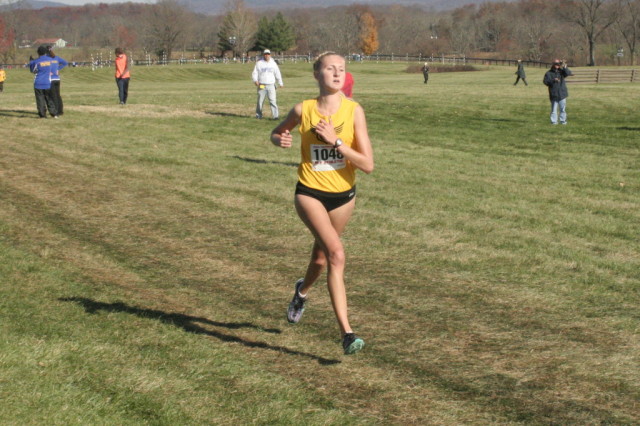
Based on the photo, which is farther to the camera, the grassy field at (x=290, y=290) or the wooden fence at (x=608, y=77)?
the wooden fence at (x=608, y=77)

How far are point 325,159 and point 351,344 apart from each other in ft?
4.82

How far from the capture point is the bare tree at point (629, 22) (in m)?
123

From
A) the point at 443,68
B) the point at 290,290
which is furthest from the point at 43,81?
the point at 443,68

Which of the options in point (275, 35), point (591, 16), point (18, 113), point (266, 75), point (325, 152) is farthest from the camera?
point (275, 35)

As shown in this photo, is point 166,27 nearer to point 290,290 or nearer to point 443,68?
point 443,68

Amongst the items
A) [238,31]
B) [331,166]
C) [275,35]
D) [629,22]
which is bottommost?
[331,166]

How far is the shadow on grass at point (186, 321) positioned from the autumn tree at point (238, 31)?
131633 millimetres

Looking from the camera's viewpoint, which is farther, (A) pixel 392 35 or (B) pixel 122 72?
(A) pixel 392 35

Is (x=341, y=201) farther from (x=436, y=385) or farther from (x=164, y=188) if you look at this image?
(x=164, y=188)

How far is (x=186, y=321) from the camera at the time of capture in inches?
287

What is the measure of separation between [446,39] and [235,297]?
19050 cm

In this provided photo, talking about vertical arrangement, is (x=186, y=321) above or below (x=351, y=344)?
below

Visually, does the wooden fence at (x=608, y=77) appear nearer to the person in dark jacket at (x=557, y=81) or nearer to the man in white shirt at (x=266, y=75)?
the person in dark jacket at (x=557, y=81)

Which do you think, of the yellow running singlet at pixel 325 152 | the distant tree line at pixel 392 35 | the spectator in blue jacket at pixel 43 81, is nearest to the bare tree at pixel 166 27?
the distant tree line at pixel 392 35
